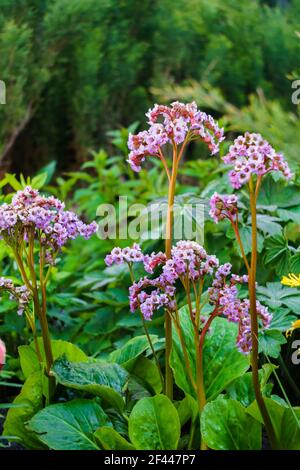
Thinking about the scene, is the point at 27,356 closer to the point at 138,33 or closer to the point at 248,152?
the point at 248,152

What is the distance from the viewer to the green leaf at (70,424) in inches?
79.4

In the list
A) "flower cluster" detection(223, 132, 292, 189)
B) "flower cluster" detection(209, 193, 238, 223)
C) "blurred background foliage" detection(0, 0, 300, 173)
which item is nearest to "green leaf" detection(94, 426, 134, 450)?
"flower cluster" detection(209, 193, 238, 223)

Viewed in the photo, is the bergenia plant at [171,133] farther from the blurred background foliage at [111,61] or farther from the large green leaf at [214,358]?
the blurred background foliage at [111,61]

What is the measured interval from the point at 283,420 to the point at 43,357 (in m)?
0.75

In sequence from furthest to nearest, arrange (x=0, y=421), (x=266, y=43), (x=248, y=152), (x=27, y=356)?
(x=266, y=43)
(x=0, y=421)
(x=27, y=356)
(x=248, y=152)

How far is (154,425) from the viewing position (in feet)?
6.63

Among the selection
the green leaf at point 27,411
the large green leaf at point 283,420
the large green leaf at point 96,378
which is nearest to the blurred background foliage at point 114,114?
the large green leaf at point 283,420

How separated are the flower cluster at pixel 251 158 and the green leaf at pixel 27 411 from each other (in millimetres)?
811

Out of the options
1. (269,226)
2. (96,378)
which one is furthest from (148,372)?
(269,226)

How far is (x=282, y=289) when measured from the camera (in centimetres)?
257

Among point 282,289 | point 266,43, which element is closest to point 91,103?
point 266,43

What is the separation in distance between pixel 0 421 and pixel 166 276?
876 mm

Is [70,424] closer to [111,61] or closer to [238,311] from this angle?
[238,311]
